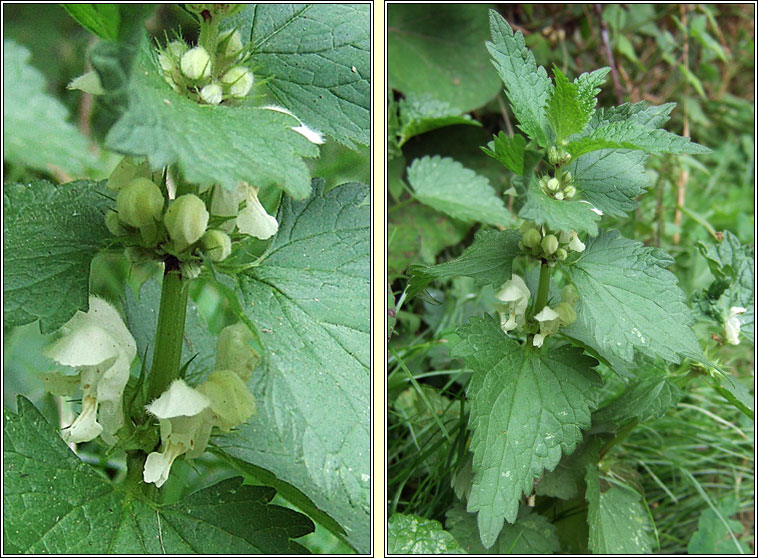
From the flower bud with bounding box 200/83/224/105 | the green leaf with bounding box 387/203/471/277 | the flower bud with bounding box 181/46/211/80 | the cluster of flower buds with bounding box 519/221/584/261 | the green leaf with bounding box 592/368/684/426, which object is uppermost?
the flower bud with bounding box 181/46/211/80

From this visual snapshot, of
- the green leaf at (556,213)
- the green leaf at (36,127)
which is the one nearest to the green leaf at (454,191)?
the green leaf at (556,213)

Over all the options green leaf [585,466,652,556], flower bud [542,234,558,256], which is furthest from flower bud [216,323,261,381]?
green leaf [585,466,652,556]

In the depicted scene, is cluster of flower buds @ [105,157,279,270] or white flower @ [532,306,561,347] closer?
cluster of flower buds @ [105,157,279,270]

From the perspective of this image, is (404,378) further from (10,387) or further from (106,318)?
(10,387)

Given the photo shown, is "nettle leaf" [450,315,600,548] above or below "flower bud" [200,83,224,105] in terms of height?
below

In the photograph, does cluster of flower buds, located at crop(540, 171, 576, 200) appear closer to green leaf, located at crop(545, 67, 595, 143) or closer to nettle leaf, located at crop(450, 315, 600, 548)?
green leaf, located at crop(545, 67, 595, 143)

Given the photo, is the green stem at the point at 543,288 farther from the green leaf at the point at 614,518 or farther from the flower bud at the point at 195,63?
the flower bud at the point at 195,63

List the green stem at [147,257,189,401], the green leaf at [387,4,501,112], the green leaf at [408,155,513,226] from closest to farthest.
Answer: the green stem at [147,257,189,401]
the green leaf at [408,155,513,226]
the green leaf at [387,4,501,112]

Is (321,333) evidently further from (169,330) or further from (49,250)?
(49,250)
